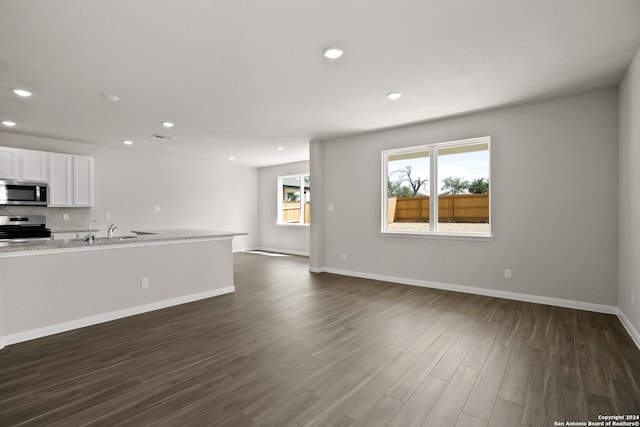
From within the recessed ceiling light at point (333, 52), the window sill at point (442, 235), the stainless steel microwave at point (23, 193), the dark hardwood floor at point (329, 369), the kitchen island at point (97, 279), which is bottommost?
the dark hardwood floor at point (329, 369)

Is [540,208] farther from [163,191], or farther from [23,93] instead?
[163,191]

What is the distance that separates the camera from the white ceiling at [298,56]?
219 centimetres

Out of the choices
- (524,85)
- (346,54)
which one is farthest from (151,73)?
(524,85)

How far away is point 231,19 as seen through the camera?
2.27 meters

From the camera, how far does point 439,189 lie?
4980 millimetres

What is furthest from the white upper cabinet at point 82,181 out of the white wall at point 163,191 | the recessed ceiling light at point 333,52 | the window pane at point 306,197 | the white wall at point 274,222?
the recessed ceiling light at point 333,52

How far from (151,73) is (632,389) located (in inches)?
188

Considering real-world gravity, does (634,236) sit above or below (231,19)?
below

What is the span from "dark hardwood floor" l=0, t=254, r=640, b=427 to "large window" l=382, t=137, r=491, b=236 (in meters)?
1.38

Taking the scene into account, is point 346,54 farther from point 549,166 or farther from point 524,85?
point 549,166

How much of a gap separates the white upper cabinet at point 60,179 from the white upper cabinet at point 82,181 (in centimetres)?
8

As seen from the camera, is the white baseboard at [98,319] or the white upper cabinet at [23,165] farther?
the white upper cabinet at [23,165]

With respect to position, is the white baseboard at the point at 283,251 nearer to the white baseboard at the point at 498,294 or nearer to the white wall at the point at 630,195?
the white baseboard at the point at 498,294

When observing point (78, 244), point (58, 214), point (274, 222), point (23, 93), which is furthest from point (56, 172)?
point (274, 222)
